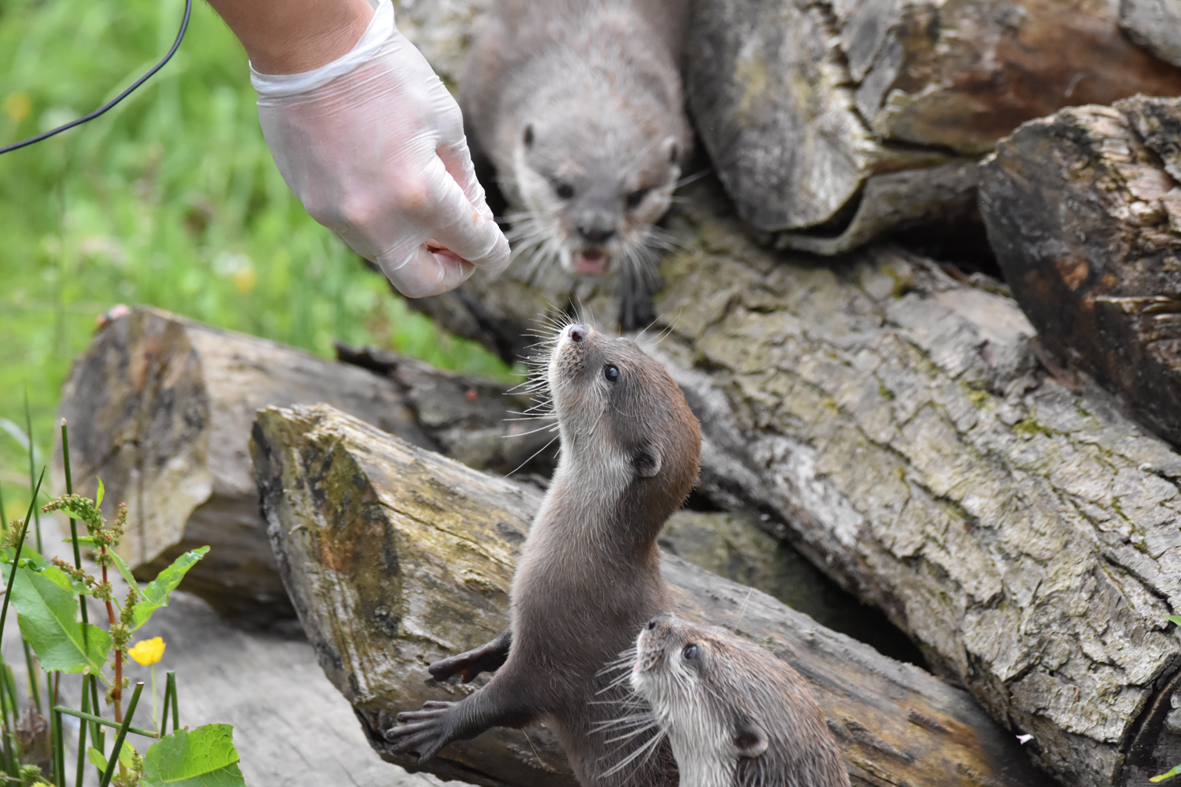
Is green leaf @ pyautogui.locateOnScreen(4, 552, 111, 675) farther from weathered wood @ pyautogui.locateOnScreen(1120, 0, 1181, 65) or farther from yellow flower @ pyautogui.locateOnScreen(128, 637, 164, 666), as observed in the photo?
weathered wood @ pyautogui.locateOnScreen(1120, 0, 1181, 65)

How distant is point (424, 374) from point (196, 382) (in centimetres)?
78

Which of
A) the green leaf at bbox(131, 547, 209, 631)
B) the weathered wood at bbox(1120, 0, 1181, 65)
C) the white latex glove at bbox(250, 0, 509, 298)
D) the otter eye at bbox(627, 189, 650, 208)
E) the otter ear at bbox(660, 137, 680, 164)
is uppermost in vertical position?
the white latex glove at bbox(250, 0, 509, 298)

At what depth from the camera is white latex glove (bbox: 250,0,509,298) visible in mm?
1878

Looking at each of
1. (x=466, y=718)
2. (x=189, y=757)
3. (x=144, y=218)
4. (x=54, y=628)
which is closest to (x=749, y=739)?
(x=466, y=718)

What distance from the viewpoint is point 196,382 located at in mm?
3121

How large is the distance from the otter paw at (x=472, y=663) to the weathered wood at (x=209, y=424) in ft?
3.73

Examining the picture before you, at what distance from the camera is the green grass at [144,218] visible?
16.1 feet

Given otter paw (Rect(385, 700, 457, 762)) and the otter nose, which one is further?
the otter nose

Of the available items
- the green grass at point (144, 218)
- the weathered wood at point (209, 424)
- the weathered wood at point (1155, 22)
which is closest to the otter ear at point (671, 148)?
the weathered wood at point (209, 424)

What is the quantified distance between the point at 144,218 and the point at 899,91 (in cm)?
460

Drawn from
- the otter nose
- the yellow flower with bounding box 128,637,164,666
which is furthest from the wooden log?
the yellow flower with bounding box 128,637,164,666

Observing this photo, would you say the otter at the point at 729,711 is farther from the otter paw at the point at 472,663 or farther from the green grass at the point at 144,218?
the green grass at the point at 144,218

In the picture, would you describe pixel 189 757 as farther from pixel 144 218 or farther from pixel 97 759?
pixel 144 218

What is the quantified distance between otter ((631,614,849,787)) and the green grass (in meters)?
2.99
